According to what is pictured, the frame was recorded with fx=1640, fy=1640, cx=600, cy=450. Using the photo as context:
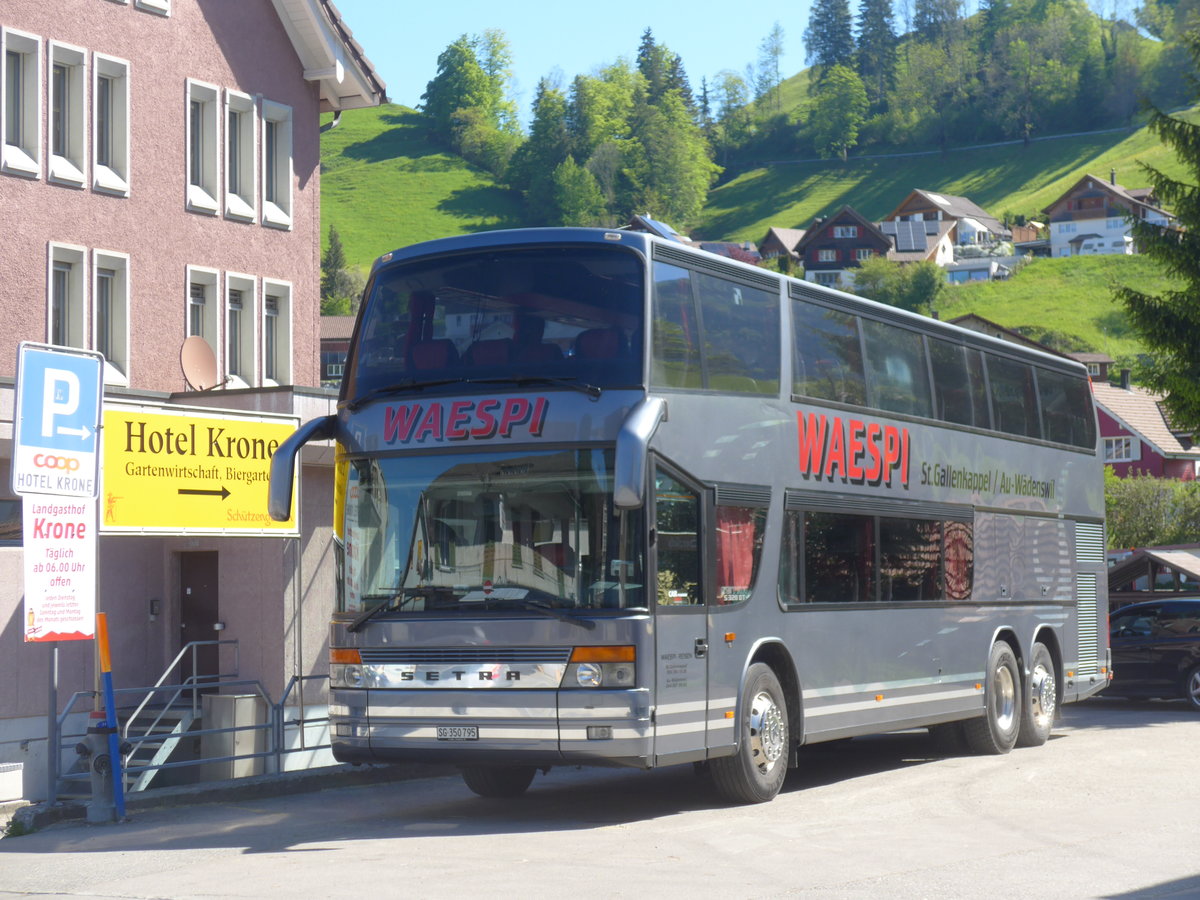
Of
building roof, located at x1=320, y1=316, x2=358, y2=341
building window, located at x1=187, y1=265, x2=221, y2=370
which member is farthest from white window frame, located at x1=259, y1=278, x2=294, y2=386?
building roof, located at x1=320, y1=316, x2=358, y2=341

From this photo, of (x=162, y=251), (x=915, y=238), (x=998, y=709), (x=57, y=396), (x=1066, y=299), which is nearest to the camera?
(x=57, y=396)

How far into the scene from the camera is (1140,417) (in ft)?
309

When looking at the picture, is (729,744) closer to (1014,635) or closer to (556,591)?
(556,591)

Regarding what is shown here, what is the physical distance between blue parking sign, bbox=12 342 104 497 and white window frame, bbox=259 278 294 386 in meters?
10.5

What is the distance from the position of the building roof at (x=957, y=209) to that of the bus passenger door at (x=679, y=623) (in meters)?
156

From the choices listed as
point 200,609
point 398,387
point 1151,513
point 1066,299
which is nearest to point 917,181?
point 1066,299

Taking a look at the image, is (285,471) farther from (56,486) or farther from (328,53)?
(328,53)

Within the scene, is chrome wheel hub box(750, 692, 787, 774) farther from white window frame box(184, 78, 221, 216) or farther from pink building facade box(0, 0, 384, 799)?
white window frame box(184, 78, 221, 216)

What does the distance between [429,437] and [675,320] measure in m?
2.00

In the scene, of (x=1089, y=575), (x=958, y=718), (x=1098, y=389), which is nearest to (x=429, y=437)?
(x=958, y=718)

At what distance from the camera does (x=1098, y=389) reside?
308 ft

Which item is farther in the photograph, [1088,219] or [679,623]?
[1088,219]

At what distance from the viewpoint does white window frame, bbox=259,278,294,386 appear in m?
23.5

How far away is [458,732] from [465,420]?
2.21 meters
